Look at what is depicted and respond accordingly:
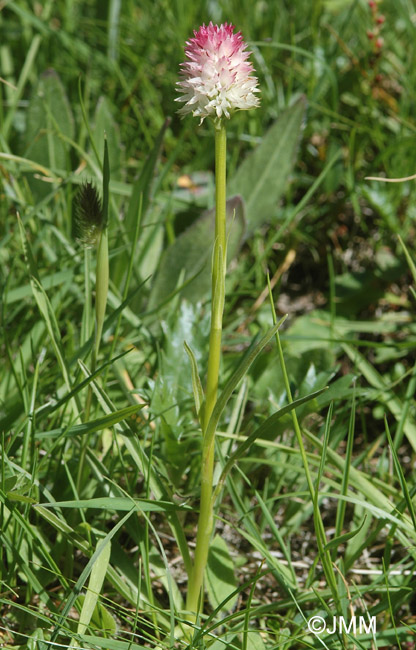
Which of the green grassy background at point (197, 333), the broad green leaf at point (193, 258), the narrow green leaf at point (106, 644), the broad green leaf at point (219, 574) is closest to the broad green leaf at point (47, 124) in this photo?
the green grassy background at point (197, 333)

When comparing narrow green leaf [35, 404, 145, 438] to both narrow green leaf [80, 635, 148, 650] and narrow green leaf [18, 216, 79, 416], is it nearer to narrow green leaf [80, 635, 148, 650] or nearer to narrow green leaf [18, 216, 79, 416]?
narrow green leaf [18, 216, 79, 416]

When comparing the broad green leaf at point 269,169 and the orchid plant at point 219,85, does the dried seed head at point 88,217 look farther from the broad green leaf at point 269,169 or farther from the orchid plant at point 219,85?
the broad green leaf at point 269,169

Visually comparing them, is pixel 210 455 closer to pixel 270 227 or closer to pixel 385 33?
pixel 270 227

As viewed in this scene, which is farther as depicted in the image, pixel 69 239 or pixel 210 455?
pixel 69 239

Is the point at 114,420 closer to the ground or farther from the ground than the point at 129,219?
closer to the ground

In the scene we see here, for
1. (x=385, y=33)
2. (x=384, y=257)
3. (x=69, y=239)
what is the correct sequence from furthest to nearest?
(x=385, y=33) < (x=384, y=257) < (x=69, y=239)

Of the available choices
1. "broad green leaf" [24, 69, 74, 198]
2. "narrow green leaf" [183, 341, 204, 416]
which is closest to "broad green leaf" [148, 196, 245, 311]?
"broad green leaf" [24, 69, 74, 198]

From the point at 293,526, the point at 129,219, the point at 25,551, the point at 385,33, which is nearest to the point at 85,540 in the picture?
the point at 25,551
